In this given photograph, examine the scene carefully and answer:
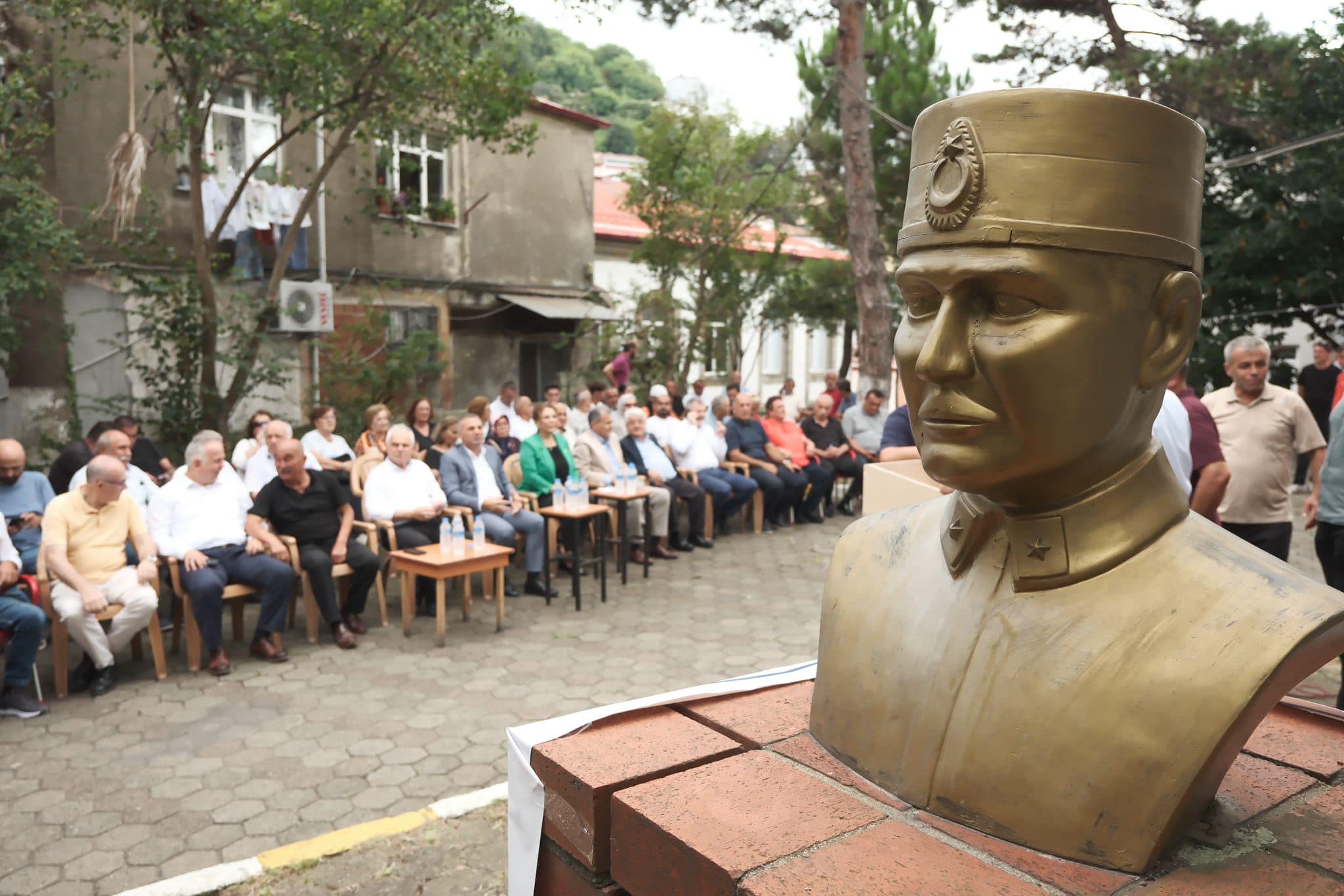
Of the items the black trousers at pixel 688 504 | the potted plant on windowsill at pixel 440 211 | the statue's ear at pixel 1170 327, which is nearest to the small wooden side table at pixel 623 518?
the black trousers at pixel 688 504

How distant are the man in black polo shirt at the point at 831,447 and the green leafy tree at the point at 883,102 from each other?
102 inches

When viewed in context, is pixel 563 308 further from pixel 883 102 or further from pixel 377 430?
pixel 377 430

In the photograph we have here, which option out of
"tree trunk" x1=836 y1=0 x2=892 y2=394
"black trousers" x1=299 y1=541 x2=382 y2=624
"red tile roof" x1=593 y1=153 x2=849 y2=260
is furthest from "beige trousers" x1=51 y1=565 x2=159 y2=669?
"red tile roof" x1=593 y1=153 x2=849 y2=260

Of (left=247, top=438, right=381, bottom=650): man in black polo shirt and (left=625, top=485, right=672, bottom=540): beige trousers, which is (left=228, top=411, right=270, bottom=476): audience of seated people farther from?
(left=625, top=485, right=672, bottom=540): beige trousers

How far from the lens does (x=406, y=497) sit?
699 cm

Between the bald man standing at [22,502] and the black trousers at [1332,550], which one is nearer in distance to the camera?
the black trousers at [1332,550]

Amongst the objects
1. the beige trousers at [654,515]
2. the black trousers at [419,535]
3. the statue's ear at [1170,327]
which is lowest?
the beige trousers at [654,515]

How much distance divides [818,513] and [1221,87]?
630cm

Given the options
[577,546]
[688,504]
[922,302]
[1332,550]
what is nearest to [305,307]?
[688,504]

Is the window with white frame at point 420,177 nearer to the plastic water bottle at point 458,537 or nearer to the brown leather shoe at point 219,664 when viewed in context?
the plastic water bottle at point 458,537

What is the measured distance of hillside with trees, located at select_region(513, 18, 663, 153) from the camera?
1706 inches

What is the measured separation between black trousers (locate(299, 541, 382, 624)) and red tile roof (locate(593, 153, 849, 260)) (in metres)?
12.0

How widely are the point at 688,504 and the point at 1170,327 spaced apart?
7.77 meters

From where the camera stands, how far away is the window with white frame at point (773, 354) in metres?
26.9
